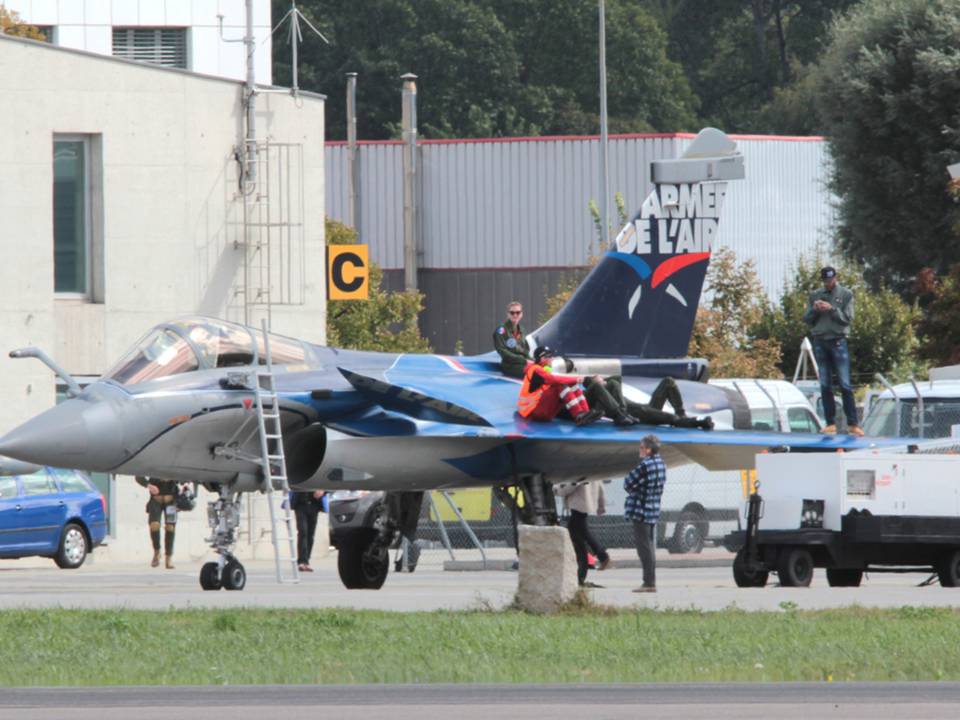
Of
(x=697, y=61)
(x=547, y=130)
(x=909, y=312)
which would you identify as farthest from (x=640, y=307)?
(x=697, y=61)

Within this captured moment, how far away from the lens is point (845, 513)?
822 inches

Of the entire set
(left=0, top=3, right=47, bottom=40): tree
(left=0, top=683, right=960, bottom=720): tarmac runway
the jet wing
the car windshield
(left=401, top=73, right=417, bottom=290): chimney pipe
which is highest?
(left=0, top=3, right=47, bottom=40): tree

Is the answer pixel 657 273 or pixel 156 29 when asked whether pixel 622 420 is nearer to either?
pixel 657 273

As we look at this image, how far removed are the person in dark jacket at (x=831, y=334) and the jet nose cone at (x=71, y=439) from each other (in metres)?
8.30

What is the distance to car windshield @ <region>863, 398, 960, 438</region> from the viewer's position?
27281mm

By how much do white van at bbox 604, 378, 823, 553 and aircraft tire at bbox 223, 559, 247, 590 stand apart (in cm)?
1087

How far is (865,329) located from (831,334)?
2444 cm

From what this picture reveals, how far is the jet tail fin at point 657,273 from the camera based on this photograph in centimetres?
2430

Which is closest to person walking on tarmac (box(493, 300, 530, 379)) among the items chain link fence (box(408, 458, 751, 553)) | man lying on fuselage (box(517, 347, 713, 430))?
man lying on fuselage (box(517, 347, 713, 430))

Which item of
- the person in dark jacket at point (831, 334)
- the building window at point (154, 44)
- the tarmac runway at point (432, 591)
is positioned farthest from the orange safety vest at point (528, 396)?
the building window at point (154, 44)

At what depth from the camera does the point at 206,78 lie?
33.0 metres

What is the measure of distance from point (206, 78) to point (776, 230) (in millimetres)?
24214

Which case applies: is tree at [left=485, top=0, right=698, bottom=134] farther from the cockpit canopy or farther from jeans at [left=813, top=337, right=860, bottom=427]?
the cockpit canopy

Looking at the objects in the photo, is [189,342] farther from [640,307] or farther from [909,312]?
[909,312]
